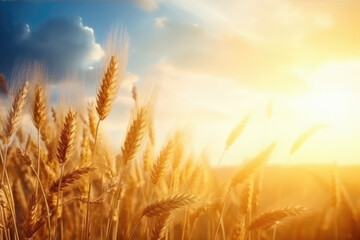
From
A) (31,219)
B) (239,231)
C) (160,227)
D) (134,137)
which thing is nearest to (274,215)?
(239,231)

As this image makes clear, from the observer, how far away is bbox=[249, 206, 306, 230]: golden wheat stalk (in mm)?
1765

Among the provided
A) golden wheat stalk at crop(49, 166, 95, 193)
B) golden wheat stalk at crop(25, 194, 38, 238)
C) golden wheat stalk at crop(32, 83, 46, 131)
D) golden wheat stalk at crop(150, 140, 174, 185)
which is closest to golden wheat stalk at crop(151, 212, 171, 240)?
golden wheat stalk at crop(150, 140, 174, 185)

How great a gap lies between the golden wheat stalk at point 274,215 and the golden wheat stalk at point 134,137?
2.25ft

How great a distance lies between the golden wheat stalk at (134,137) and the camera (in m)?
1.63

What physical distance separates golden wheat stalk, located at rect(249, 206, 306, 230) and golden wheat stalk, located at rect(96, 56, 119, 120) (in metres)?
0.88

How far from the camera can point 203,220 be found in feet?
20.5

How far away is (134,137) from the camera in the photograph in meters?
1.65

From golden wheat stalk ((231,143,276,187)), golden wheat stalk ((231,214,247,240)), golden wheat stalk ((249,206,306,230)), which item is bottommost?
golden wheat stalk ((231,214,247,240))

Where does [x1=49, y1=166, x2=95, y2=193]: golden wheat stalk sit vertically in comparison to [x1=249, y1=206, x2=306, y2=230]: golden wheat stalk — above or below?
above

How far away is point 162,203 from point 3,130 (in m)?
0.80

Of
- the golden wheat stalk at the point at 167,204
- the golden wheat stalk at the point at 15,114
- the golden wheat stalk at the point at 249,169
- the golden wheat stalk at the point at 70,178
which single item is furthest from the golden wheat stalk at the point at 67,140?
the golden wheat stalk at the point at 249,169

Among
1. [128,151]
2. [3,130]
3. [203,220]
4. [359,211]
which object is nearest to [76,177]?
[128,151]

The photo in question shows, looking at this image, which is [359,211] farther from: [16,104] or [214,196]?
[16,104]

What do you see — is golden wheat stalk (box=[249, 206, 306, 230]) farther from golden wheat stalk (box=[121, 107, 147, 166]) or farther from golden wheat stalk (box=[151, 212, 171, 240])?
golden wheat stalk (box=[121, 107, 147, 166])
